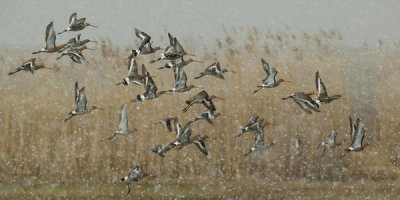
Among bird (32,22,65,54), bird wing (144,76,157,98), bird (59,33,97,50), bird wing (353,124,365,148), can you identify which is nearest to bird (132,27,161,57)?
bird wing (144,76,157,98)

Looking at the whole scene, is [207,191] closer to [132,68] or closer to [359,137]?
[132,68]

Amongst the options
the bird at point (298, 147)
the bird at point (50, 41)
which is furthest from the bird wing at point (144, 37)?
the bird at point (298, 147)

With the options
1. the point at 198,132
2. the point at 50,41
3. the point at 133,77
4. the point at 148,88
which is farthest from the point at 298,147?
the point at 50,41

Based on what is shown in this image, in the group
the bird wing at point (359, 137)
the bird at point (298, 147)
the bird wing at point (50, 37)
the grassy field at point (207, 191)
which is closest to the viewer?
the bird wing at point (50, 37)

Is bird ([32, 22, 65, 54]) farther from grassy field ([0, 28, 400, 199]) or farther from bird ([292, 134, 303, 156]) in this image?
bird ([292, 134, 303, 156])

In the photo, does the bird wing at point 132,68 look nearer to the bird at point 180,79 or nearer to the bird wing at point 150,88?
the bird wing at point 150,88

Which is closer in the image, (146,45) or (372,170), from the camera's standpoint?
(146,45)

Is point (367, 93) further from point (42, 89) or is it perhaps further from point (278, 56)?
point (42, 89)

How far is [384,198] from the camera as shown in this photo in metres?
7.38

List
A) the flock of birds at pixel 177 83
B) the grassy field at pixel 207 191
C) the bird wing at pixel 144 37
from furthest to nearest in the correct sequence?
the grassy field at pixel 207 191 < the bird wing at pixel 144 37 < the flock of birds at pixel 177 83

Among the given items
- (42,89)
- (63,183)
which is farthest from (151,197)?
(42,89)

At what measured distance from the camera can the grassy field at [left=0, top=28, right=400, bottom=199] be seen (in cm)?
795

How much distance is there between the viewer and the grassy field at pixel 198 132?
7.95 m

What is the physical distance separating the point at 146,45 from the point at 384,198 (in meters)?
4.10
